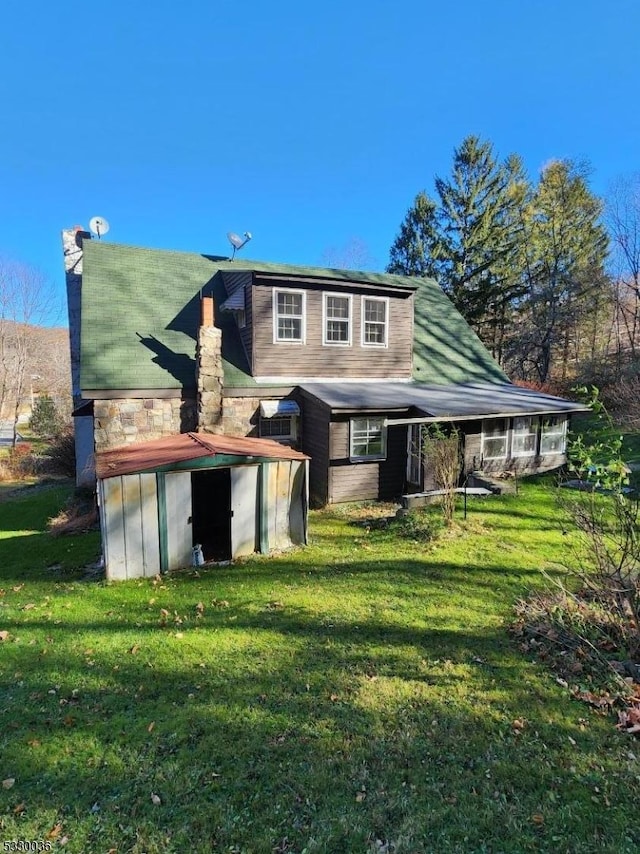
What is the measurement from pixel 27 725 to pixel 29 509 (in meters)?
12.5

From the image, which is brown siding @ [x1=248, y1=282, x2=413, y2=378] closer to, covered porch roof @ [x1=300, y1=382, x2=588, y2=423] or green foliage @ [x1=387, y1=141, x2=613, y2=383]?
covered porch roof @ [x1=300, y1=382, x2=588, y2=423]

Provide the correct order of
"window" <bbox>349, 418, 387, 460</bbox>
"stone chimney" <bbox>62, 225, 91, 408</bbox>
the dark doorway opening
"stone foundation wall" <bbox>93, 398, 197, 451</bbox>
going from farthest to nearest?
1. "stone chimney" <bbox>62, 225, 91, 408</bbox>
2. "window" <bbox>349, 418, 387, 460</bbox>
3. "stone foundation wall" <bbox>93, 398, 197, 451</bbox>
4. the dark doorway opening

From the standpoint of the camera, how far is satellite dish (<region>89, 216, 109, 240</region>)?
15531 millimetres

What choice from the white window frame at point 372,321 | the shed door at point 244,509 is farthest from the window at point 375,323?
the shed door at point 244,509

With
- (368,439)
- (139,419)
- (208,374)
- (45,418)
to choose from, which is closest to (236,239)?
(208,374)

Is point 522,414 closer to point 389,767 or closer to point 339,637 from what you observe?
point 339,637

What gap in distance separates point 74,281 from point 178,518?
1202 centimetres

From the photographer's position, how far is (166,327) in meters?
13.8

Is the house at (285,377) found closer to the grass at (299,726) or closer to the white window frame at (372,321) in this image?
the white window frame at (372,321)

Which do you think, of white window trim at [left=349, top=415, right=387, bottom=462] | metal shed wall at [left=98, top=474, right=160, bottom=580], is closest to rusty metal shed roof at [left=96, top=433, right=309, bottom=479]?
metal shed wall at [left=98, top=474, right=160, bottom=580]

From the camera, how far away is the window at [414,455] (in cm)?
1252

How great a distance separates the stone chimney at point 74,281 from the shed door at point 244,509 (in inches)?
400

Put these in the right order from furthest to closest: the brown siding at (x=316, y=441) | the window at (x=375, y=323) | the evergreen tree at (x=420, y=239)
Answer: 1. the evergreen tree at (x=420, y=239)
2. the window at (x=375, y=323)
3. the brown siding at (x=316, y=441)

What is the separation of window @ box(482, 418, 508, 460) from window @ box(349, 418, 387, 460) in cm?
313
